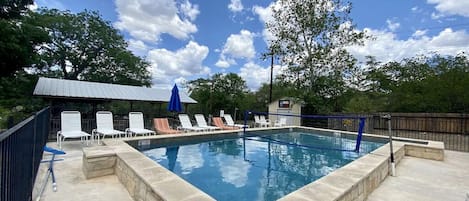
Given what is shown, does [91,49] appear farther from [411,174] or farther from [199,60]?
[411,174]

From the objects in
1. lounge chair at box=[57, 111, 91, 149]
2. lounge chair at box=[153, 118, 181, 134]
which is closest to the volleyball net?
lounge chair at box=[153, 118, 181, 134]

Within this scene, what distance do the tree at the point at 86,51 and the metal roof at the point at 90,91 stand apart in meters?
12.9

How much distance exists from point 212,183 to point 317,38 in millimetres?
15885

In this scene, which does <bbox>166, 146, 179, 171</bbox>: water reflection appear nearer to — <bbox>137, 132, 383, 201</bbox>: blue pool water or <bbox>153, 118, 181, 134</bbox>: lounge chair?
<bbox>137, 132, 383, 201</bbox>: blue pool water

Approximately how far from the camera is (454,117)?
10922mm

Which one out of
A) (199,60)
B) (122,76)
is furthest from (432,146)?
(122,76)

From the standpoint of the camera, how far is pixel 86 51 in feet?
85.0

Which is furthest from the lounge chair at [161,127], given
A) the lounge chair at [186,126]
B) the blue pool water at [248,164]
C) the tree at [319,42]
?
the tree at [319,42]

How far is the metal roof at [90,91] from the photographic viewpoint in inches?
469

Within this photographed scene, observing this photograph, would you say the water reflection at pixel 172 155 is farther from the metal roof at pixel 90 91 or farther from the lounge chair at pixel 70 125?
the metal roof at pixel 90 91

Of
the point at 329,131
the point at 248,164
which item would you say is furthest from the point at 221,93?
the point at 248,164

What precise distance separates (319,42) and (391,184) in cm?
1467

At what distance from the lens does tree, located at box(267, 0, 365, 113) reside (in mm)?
17297

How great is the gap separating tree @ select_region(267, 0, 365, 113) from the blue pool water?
831cm
